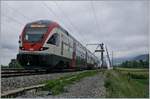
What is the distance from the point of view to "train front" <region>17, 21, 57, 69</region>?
1712 centimetres

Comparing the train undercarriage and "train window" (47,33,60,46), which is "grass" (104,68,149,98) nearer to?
the train undercarriage

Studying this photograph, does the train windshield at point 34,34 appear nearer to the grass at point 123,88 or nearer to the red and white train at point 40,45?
the red and white train at point 40,45

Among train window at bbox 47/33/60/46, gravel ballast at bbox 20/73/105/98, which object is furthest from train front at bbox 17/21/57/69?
gravel ballast at bbox 20/73/105/98

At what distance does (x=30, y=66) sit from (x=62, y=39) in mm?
3395

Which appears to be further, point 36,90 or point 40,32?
point 40,32

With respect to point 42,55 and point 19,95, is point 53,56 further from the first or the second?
point 19,95

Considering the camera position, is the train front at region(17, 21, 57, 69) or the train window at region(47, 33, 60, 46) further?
the train window at region(47, 33, 60, 46)

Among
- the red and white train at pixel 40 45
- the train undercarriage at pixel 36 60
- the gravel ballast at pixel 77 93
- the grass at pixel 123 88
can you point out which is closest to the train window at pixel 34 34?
the red and white train at pixel 40 45

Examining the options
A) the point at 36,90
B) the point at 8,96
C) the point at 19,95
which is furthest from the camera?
the point at 36,90

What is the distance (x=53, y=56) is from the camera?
17.7 m

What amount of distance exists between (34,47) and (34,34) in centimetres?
93

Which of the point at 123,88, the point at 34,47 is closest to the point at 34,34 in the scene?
the point at 34,47

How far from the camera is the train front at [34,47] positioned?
17.1m

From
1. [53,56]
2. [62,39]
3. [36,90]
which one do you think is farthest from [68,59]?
[36,90]
